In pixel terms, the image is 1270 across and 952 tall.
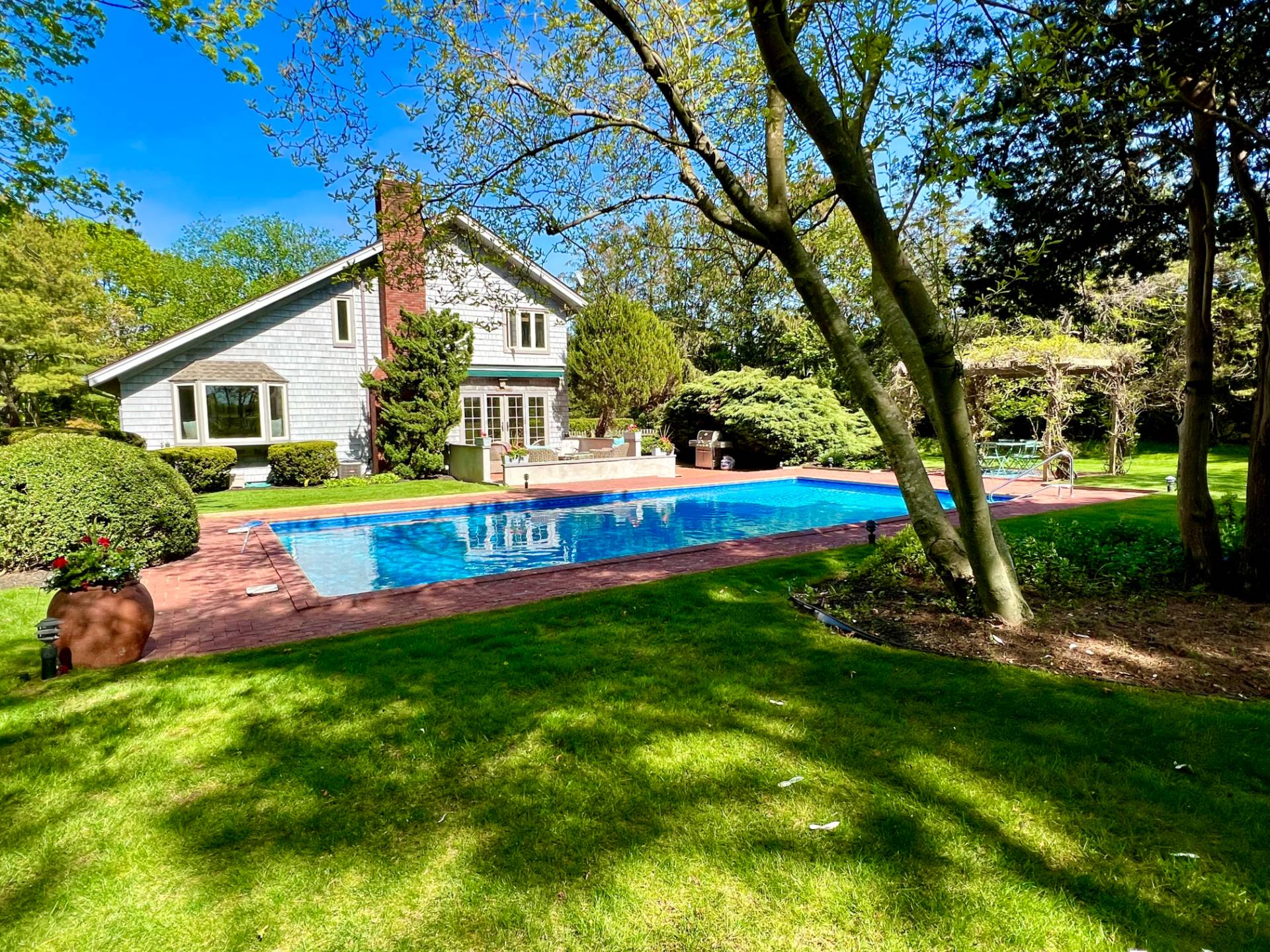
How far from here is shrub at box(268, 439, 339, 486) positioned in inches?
Answer: 668

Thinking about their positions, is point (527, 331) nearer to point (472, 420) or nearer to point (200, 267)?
point (472, 420)

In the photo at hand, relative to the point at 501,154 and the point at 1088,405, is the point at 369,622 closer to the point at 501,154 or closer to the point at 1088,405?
the point at 501,154

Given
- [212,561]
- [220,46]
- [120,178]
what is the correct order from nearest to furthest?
[220,46] → [212,561] → [120,178]

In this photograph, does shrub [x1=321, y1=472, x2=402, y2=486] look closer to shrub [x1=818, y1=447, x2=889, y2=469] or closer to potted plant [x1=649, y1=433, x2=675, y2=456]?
potted plant [x1=649, y1=433, x2=675, y2=456]

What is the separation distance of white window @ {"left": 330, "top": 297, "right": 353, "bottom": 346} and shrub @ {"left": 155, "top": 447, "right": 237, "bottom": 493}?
441cm

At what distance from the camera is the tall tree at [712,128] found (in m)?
4.43

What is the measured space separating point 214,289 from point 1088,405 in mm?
48616

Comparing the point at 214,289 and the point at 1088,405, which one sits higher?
the point at 214,289

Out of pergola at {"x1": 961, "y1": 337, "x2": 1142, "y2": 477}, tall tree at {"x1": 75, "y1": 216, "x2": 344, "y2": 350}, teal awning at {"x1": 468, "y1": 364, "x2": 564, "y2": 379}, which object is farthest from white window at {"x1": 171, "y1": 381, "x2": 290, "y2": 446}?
pergola at {"x1": 961, "y1": 337, "x2": 1142, "y2": 477}

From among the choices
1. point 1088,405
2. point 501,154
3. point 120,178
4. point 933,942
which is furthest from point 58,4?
point 1088,405

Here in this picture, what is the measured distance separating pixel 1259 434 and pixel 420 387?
55.8ft

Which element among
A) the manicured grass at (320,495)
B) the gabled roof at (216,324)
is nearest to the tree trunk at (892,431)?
the manicured grass at (320,495)

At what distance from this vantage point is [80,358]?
76.4 feet

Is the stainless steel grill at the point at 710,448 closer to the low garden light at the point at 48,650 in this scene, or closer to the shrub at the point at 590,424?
the shrub at the point at 590,424
